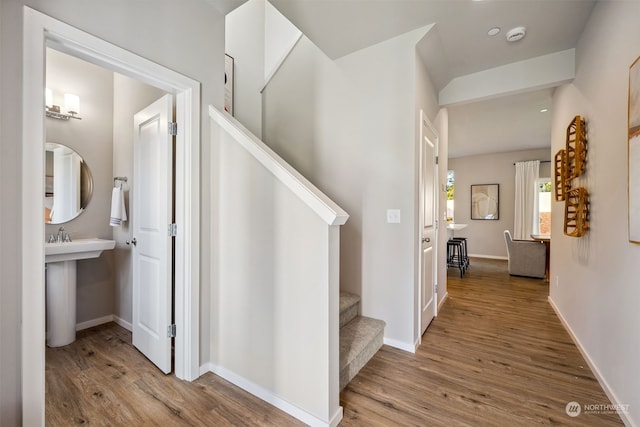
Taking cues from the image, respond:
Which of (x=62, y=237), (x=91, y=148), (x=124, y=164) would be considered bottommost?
(x=62, y=237)

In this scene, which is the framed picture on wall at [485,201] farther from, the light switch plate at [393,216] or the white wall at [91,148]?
the white wall at [91,148]

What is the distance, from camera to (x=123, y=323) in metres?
2.87

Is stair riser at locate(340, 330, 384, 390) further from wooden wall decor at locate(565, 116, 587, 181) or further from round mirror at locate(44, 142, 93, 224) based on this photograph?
round mirror at locate(44, 142, 93, 224)

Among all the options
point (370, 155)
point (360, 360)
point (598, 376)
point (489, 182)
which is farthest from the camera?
point (489, 182)

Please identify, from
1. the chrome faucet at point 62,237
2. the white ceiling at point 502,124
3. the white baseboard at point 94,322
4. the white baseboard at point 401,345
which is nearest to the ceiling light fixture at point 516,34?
the white ceiling at point 502,124

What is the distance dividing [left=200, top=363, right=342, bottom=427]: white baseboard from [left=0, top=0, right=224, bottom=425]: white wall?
143mm

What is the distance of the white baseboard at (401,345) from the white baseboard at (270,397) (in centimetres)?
102

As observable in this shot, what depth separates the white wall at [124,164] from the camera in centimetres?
276

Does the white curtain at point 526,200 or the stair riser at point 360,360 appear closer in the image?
the stair riser at point 360,360

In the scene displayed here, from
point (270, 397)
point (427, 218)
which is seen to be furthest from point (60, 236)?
point (427, 218)

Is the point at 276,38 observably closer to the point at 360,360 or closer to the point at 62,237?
the point at 62,237

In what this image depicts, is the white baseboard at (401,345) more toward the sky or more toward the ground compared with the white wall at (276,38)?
more toward the ground

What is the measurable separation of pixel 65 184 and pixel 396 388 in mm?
3500

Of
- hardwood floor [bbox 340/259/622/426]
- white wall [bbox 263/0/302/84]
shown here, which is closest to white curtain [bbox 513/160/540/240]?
hardwood floor [bbox 340/259/622/426]
